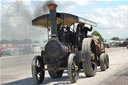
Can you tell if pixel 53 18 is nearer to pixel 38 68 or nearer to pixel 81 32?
pixel 38 68

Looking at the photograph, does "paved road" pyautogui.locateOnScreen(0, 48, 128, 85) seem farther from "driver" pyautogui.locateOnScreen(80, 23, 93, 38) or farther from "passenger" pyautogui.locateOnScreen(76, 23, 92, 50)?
"driver" pyautogui.locateOnScreen(80, 23, 93, 38)

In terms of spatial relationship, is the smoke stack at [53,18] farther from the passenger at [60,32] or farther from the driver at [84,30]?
the driver at [84,30]

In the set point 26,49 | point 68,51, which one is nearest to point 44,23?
point 68,51

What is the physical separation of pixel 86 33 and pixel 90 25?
0.58 metres

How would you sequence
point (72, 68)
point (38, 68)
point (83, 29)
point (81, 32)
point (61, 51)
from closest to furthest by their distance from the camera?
point (72, 68), point (61, 51), point (38, 68), point (81, 32), point (83, 29)

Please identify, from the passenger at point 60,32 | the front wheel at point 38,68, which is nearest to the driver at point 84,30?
the passenger at point 60,32

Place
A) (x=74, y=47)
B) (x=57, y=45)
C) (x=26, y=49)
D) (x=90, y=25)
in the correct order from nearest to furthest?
(x=57, y=45), (x=74, y=47), (x=90, y=25), (x=26, y=49)

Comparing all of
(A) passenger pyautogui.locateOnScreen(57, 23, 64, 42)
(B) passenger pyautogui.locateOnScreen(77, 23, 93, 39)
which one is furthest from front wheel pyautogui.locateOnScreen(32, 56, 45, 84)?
(B) passenger pyautogui.locateOnScreen(77, 23, 93, 39)

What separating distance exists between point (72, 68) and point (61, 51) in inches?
31.1

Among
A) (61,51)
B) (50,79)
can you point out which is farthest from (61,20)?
(50,79)

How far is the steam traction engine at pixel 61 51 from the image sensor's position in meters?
10.2

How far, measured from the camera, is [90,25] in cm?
1272

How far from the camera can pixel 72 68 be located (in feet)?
32.9

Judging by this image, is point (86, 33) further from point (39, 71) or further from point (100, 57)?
point (39, 71)
